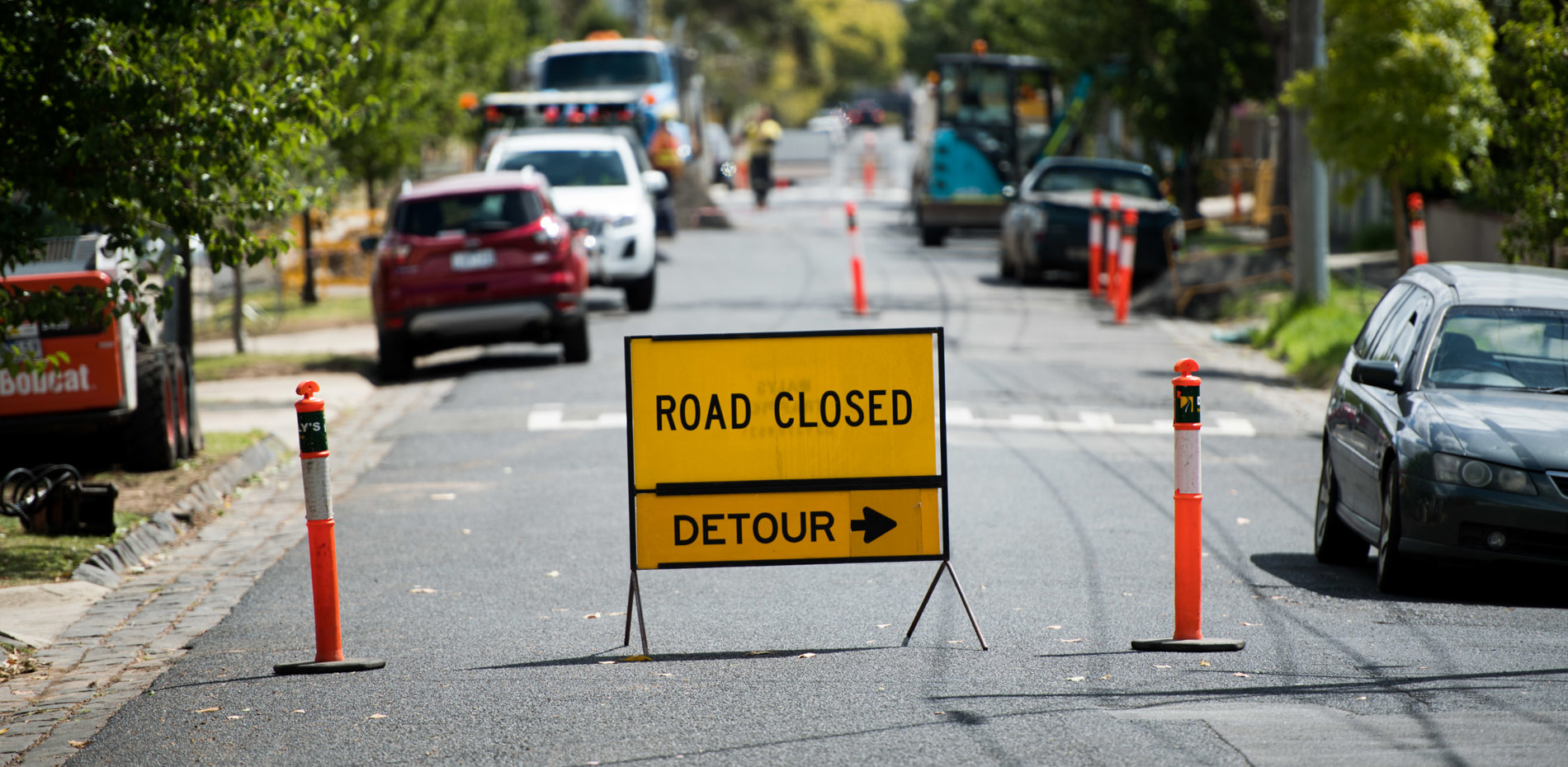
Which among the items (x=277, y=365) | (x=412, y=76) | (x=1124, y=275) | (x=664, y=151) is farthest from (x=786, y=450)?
(x=664, y=151)

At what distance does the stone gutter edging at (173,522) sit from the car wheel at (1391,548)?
6093mm

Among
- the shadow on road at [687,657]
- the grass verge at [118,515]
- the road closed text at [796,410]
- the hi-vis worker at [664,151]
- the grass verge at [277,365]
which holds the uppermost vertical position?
the hi-vis worker at [664,151]

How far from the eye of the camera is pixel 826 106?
11825cm

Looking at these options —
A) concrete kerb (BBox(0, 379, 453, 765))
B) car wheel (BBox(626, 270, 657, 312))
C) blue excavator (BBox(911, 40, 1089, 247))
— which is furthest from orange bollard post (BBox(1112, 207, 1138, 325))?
concrete kerb (BBox(0, 379, 453, 765))

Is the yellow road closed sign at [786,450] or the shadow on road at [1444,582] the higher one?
the yellow road closed sign at [786,450]

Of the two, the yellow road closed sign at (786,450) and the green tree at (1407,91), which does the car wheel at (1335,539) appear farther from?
the green tree at (1407,91)

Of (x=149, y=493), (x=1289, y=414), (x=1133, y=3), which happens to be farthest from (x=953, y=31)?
(x=149, y=493)

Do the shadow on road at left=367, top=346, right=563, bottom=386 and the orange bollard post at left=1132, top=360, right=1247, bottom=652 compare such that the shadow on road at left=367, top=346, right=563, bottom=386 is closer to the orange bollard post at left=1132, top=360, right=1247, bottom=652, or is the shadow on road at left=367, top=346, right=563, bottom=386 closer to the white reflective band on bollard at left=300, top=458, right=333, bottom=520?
the white reflective band on bollard at left=300, top=458, right=333, bottom=520

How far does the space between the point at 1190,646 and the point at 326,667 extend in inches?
127

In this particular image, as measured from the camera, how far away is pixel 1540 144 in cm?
1341

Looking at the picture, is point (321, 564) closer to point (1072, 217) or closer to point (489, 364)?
point (489, 364)

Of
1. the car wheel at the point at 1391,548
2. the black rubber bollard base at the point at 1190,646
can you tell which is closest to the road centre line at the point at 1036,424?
the car wheel at the point at 1391,548

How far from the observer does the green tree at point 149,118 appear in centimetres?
849

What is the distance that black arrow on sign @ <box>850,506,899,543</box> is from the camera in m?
7.19
